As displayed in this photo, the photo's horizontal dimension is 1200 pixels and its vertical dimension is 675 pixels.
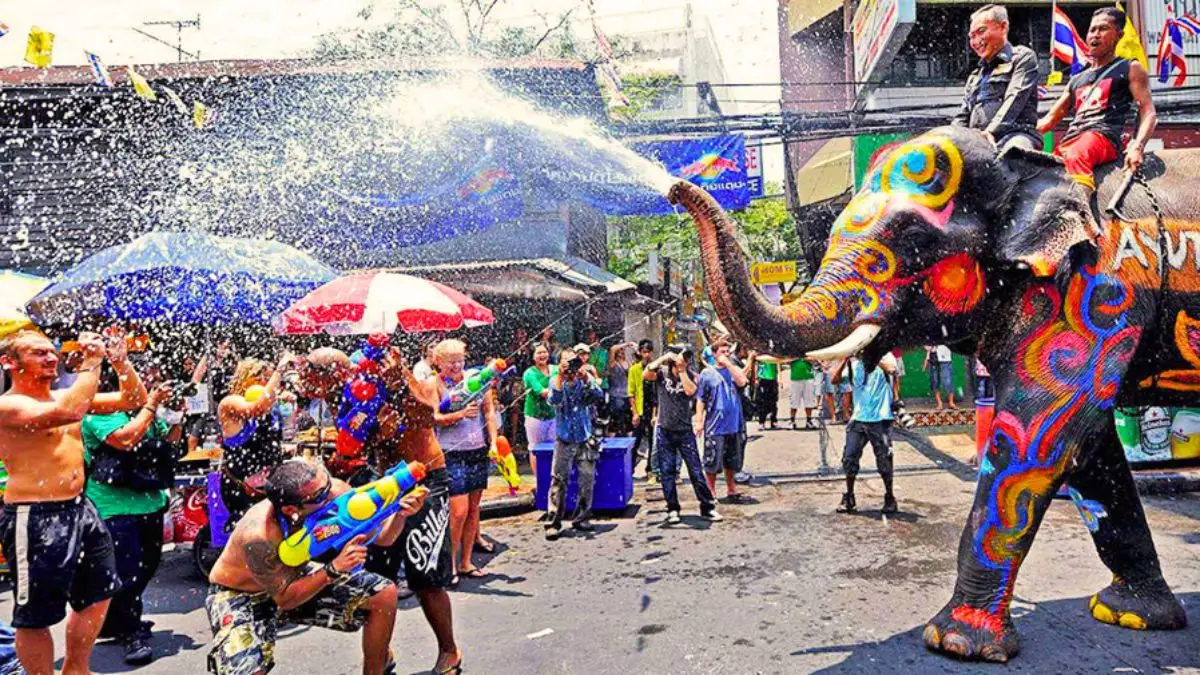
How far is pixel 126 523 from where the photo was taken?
5.05 m

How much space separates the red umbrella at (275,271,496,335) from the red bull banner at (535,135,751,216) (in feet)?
23.4

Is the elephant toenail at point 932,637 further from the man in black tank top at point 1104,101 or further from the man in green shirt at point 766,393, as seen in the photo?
the man in green shirt at point 766,393

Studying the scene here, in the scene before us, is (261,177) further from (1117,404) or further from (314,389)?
(1117,404)

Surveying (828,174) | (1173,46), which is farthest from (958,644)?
(828,174)

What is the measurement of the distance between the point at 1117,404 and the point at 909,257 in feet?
4.91

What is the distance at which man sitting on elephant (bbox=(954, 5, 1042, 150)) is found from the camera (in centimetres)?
436

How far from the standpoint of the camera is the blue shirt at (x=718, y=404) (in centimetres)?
885

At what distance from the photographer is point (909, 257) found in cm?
409

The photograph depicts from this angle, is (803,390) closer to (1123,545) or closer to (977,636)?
(1123,545)

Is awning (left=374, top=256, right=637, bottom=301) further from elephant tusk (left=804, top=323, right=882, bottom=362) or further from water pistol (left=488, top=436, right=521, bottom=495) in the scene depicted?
elephant tusk (left=804, top=323, right=882, bottom=362)

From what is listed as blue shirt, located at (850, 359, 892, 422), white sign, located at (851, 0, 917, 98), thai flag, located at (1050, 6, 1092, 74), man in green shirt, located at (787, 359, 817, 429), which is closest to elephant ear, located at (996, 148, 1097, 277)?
blue shirt, located at (850, 359, 892, 422)

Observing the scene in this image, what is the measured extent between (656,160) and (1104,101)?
1010 centimetres

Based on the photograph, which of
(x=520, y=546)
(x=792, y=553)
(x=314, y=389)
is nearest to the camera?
(x=314, y=389)

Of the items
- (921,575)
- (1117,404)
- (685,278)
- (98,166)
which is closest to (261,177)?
(98,166)
